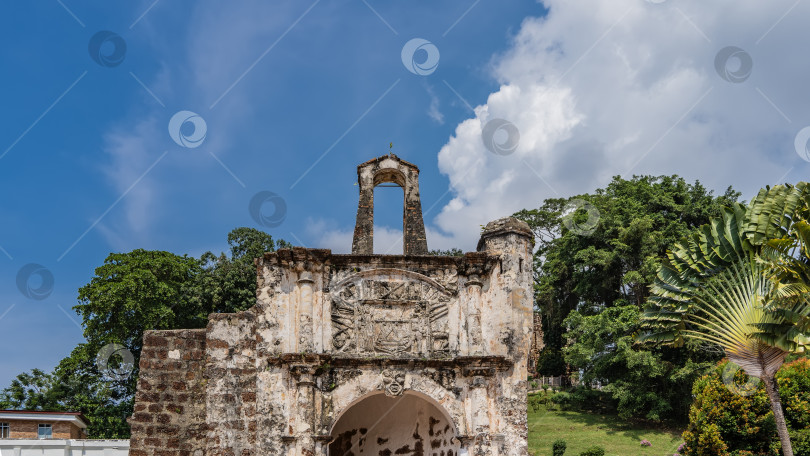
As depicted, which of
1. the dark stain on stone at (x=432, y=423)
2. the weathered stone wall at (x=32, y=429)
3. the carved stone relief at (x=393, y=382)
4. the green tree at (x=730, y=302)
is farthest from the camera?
the weathered stone wall at (x=32, y=429)

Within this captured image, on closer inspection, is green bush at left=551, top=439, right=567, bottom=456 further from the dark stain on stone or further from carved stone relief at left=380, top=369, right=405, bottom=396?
carved stone relief at left=380, top=369, right=405, bottom=396

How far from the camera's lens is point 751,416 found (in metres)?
16.6

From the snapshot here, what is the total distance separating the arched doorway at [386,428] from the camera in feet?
53.3

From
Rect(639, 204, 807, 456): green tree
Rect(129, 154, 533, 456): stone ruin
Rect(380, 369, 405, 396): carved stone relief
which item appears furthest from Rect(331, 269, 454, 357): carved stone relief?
Rect(639, 204, 807, 456): green tree

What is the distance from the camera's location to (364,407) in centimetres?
1686

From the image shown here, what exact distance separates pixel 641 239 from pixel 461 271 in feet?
58.4

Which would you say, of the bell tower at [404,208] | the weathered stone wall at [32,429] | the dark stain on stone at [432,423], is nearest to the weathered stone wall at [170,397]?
the bell tower at [404,208]

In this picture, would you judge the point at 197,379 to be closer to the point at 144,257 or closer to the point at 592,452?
the point at 592,452

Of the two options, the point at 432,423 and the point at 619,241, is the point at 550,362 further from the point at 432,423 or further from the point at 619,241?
the point at 432,423

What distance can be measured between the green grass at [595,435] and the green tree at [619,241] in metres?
4.98

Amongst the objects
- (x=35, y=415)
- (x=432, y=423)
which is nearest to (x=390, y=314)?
(x=432, y=423)

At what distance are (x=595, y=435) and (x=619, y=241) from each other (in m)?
8.54

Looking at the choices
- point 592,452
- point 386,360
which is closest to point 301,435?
point 386,360

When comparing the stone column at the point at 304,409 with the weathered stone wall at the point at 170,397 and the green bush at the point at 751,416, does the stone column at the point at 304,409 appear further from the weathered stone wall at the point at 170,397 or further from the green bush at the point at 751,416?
the green bush at the point at 751,416
